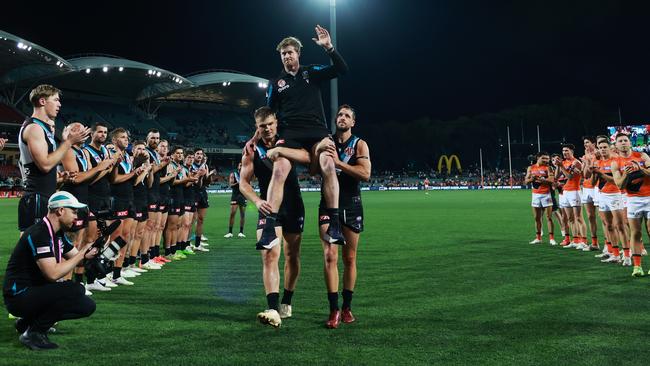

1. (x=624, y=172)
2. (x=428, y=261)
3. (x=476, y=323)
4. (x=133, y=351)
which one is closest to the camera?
(x=133, y=351)

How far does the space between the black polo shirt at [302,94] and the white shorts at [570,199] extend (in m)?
8.85

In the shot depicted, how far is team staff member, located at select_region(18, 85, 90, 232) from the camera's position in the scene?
5.18 m

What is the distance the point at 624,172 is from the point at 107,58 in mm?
54949

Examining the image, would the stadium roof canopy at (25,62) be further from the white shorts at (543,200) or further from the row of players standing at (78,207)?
the white shorts at (543,200)

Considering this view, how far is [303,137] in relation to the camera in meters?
5.44

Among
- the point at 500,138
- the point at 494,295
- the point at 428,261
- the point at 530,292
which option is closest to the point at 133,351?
the point at 494,295

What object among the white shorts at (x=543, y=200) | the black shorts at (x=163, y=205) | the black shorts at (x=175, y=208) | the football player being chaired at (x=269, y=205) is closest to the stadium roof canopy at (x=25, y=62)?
the black shorts at (x=175, y=208)

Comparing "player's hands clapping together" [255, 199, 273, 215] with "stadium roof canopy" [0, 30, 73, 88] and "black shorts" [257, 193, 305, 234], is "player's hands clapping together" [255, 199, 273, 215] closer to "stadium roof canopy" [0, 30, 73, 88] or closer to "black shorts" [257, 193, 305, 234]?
"black shorts" [257, 193, 305, 234]

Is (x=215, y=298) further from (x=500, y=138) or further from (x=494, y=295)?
(x=500, y=138)

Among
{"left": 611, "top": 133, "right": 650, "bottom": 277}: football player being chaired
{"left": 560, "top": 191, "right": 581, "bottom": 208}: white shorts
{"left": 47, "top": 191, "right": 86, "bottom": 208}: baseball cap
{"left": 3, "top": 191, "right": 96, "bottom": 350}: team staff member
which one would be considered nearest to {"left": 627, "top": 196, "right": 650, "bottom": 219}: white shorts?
{"left": 611, "top": 133, "right": 650, "bottom": 277}: football player being chaired

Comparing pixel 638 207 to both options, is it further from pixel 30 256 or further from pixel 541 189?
pixel 30 256

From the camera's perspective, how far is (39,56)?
152 ft

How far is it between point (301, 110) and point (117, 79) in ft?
196

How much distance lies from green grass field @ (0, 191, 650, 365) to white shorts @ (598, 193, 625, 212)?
110 cm
